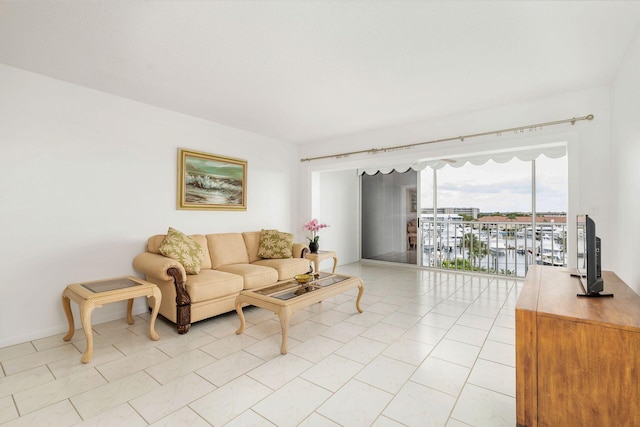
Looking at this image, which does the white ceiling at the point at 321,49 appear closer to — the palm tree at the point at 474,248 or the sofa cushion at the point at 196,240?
the sofa cushion at the point at 196,240

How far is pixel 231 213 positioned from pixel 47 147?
7.16 ft

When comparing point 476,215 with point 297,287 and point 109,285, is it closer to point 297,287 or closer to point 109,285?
point 297,287

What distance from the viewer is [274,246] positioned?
436 cm

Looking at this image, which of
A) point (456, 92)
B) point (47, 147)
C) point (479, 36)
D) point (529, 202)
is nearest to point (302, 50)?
point (479, 36)

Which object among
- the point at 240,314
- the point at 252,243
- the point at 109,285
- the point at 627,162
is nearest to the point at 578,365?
the point at 627,162

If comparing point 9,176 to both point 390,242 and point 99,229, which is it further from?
point 390,242

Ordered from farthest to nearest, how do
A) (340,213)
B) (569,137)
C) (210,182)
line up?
(340,213)
(210,182)
(569,137)

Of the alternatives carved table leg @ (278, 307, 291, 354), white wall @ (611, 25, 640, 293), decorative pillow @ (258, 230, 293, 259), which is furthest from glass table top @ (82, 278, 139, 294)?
white wall @ (611, 25, 640, 293)

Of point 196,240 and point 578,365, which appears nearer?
point 578,365

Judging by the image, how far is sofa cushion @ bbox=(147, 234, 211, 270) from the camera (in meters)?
3.32

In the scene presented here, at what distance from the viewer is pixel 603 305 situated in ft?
5.06

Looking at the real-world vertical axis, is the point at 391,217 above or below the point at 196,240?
above

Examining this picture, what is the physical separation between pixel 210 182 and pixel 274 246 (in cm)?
129

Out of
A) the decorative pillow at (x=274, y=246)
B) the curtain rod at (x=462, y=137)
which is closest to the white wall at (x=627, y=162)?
the curtain rod at (x=462, y=137)
